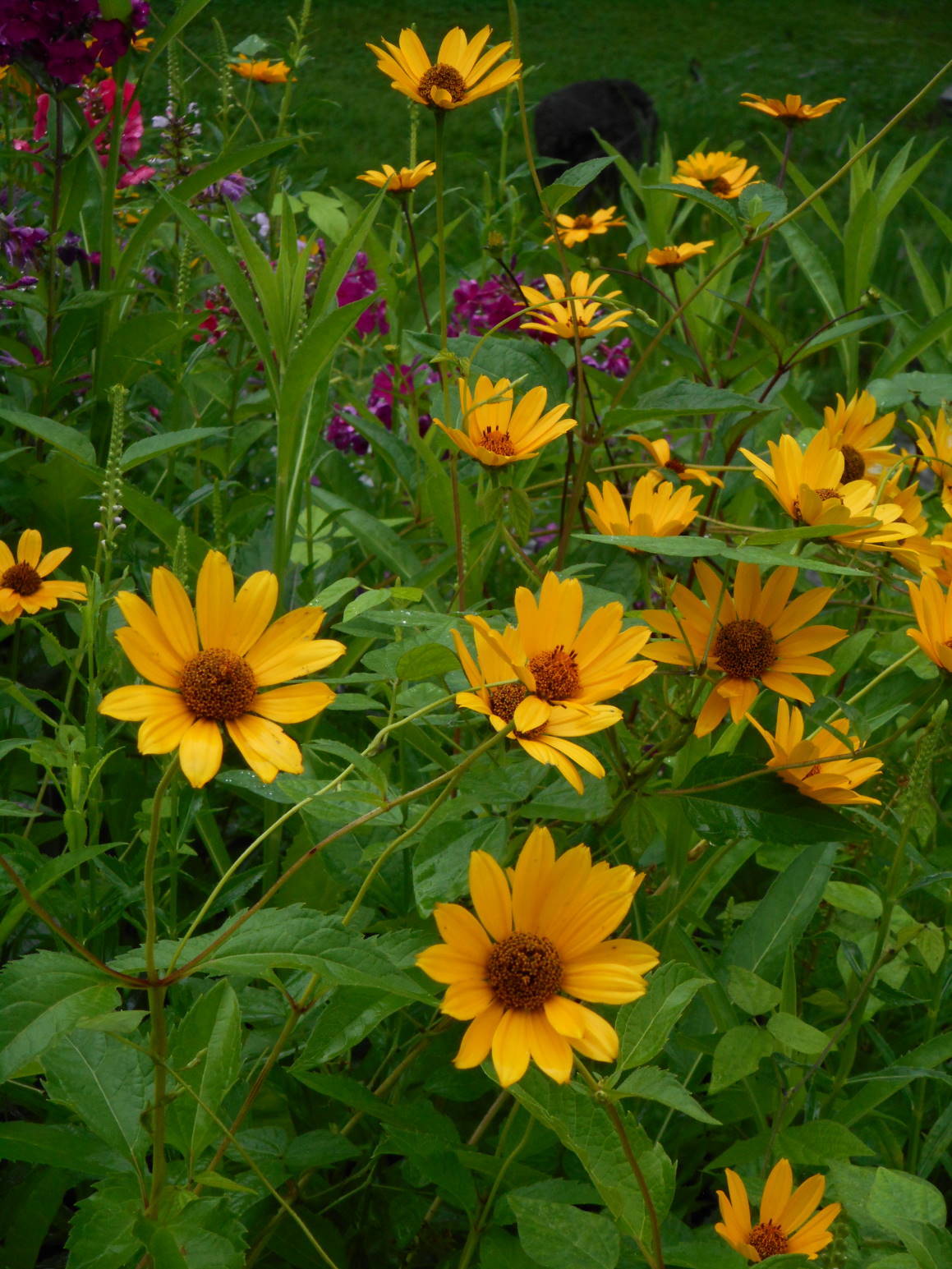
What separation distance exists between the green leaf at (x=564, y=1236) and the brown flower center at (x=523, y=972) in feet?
0.50

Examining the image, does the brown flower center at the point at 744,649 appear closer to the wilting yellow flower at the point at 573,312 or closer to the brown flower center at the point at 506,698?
the brown flower center at the point at 506,698

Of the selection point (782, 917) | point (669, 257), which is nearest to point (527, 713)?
point (782, 917)

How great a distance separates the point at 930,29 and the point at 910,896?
8.52 m

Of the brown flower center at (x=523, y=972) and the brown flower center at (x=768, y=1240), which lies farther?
the brown flower center at (x=768, y=1240)

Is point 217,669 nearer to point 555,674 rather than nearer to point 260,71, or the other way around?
point 555,674

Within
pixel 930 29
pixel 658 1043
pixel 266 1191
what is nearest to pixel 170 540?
pixel 266 1191

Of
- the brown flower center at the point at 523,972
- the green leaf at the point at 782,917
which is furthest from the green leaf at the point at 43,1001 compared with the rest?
the green leaf at the point at 782,917

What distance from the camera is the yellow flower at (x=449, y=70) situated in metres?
0.98

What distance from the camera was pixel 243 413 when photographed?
1457 millimetres

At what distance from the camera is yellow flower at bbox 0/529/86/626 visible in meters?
0.90

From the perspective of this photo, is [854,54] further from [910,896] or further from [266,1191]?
[266,1191]

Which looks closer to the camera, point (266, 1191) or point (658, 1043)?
point (658, 1043)

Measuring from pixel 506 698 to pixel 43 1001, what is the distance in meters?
0.28

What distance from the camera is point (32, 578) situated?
0.95m
